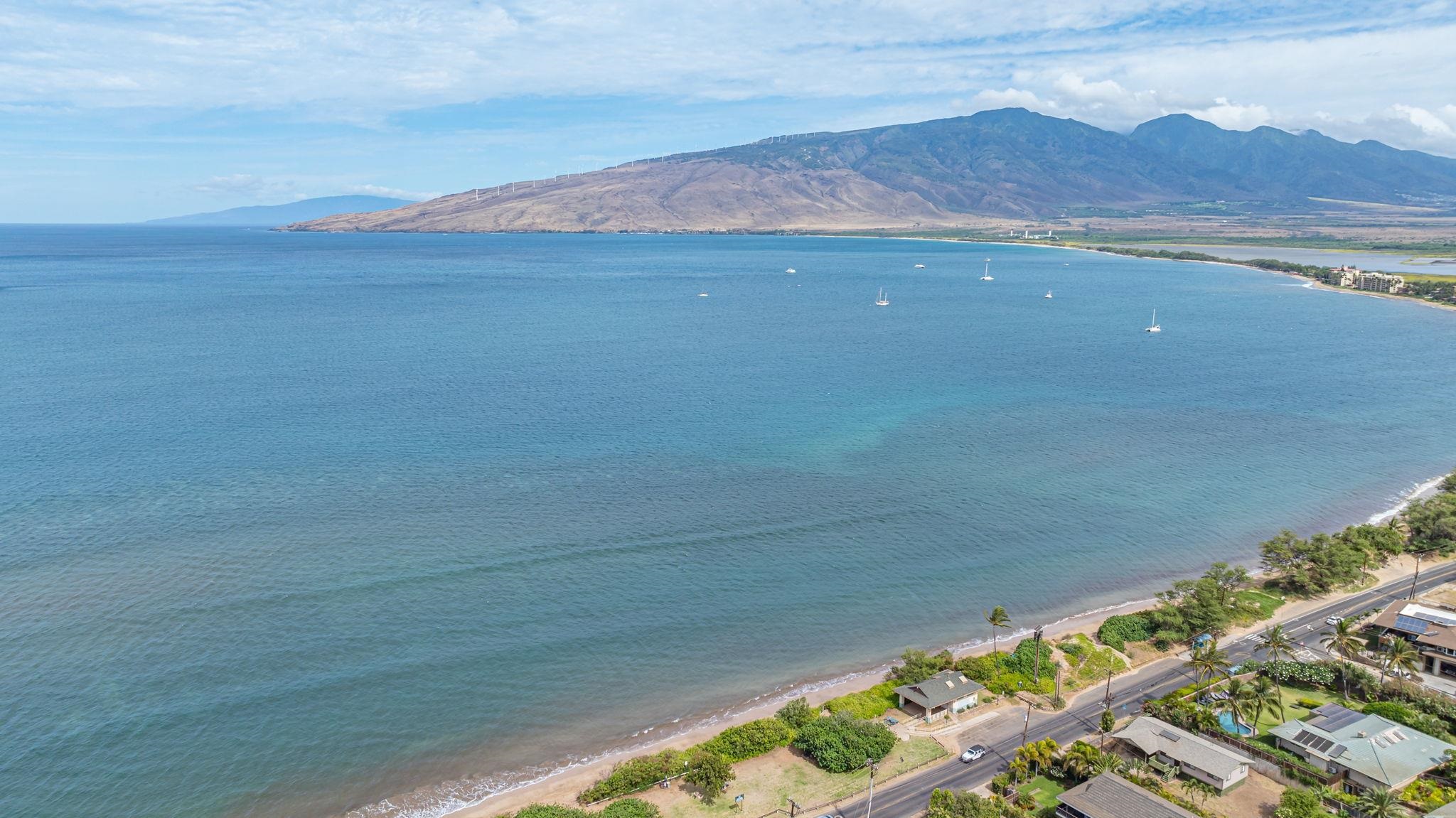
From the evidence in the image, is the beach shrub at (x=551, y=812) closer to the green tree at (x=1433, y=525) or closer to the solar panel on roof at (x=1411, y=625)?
the solar panel on roof at (x=1411, y=625)

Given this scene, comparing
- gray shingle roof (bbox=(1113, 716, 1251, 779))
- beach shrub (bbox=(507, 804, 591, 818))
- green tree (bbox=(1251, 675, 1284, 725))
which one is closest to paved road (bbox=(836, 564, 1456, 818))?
gray shingle roof (bbox=(1113, 716, 1251, 779))

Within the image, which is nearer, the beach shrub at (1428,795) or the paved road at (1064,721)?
the beach shrub at (1428,795)

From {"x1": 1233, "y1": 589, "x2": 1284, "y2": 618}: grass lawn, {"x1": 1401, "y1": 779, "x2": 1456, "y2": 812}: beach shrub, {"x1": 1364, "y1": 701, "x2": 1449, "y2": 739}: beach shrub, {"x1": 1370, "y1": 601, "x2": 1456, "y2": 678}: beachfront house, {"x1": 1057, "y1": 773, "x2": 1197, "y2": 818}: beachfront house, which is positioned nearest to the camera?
{"x1": 1057, "y1": 773, "x2": 1197, "y2": 818}: beachfront house

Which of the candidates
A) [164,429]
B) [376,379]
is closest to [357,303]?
[376,379]

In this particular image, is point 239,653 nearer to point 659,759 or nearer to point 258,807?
point 258,807

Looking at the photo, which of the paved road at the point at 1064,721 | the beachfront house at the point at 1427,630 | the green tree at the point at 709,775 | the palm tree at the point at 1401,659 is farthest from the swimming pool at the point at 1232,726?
the green tree at the point at 709,775

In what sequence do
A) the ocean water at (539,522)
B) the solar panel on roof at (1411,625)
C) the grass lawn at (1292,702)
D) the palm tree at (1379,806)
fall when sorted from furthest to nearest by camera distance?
the solar panel on roof at (1411,625) → the ocean water at (539,522) → the grass lawn at (1292,702) → the palm tree at (1379,806)

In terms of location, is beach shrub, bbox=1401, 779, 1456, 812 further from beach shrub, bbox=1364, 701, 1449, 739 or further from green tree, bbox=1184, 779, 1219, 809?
green tree, bbox=1184, 779, 1219, 809
